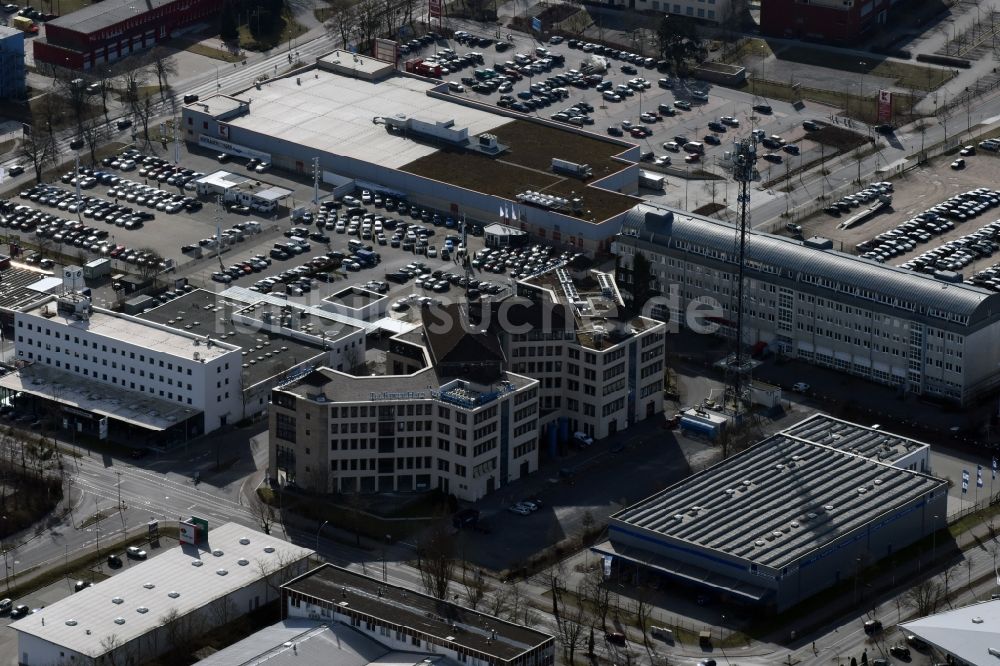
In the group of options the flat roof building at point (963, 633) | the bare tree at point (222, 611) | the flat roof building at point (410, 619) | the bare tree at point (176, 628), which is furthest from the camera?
the bare tree at point (222, 611)

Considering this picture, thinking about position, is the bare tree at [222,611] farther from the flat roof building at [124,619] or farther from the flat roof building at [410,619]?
the flat roof building at [410,619]

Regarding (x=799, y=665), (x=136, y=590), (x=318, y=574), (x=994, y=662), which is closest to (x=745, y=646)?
(x=799, y=665)

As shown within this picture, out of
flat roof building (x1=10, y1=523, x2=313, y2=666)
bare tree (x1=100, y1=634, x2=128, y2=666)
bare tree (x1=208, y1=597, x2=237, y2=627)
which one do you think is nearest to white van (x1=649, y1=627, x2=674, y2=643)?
flat roof building (x1=10, y1=523, x2=313, y2=666)

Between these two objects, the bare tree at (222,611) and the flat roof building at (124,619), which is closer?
the flat roof building at (124,619)

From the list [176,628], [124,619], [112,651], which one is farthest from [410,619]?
[112,651]

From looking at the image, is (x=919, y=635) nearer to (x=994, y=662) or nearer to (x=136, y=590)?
(x=994, y=662)

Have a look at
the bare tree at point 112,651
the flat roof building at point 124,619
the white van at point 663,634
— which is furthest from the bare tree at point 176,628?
the white van at point 663,634

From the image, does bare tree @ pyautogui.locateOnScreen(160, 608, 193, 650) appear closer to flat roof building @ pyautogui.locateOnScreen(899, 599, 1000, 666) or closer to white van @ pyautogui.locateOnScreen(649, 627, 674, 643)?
white van @ pyautogui.locateOnScreen(649, 627, 674, 643)

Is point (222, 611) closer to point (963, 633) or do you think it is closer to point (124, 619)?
point (124, 619)
